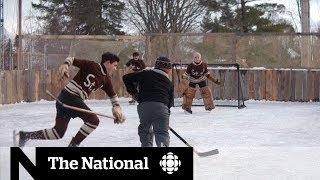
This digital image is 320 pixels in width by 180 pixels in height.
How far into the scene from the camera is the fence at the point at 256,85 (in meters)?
14.9

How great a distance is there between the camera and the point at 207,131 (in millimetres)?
9055

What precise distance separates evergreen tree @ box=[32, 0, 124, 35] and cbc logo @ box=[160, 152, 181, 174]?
42.8ft

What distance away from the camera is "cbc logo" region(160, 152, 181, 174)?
152 inches

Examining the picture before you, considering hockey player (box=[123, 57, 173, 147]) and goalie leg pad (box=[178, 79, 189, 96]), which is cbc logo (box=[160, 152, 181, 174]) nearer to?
hockey player (box=[123, 57, 173, 147])

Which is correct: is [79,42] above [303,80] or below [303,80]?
above

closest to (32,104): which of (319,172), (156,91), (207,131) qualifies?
(207,131)

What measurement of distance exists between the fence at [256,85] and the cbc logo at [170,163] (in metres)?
11.1

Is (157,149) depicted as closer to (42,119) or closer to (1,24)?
(1,24)

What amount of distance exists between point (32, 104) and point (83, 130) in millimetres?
8565

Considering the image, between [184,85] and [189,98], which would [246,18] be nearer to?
[184,85]

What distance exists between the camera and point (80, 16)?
61.5 feet

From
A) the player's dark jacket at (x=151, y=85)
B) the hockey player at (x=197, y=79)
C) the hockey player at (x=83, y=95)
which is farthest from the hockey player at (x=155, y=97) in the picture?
the hockey player at (x=197, y=79)

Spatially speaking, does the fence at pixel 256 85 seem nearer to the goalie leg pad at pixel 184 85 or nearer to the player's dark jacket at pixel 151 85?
the goalie leg pad at pixel 184 85

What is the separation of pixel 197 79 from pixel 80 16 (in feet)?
26.0
